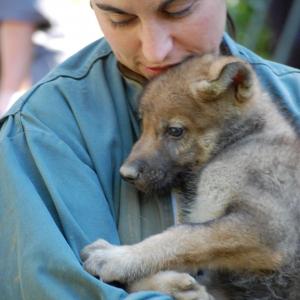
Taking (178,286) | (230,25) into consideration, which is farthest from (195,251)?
(230,25)

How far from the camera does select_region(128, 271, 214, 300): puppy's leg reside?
134 inches

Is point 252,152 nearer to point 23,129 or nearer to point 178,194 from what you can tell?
point 178,194

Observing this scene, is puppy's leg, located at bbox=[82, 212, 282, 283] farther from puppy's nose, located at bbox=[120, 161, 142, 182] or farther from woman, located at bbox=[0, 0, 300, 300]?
puppy's nose, located at bbox=[120, 161, 142, 182]

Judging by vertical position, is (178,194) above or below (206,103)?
below

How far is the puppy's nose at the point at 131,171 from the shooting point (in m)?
3.60

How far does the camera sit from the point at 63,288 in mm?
3311

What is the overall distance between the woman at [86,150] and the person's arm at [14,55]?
317 centimetres

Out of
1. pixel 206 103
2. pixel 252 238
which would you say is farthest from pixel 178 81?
pixel 252 238

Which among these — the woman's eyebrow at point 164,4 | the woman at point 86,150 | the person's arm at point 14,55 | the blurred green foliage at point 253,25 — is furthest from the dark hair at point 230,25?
the blurred green foliage at point 253,25

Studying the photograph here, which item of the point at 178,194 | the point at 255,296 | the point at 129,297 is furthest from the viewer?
the point at 178,194

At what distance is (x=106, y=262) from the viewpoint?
347 cm

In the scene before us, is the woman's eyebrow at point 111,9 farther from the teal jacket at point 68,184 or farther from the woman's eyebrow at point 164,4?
the teal jacket at point 68,184

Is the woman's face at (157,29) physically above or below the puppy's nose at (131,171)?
above

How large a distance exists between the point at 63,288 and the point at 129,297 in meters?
0.21
